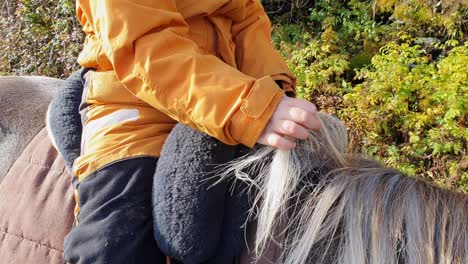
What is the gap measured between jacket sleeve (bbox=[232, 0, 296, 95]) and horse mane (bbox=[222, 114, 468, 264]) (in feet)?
1.18

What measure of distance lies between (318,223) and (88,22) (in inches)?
35.8

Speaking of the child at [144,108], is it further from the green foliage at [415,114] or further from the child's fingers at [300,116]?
the green foliage at [415,114]

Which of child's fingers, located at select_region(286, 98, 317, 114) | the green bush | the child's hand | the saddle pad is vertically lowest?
the green bush

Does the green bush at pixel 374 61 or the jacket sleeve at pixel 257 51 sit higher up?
the jacket sleeve at pixel 257 51

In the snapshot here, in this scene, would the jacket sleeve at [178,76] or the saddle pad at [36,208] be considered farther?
the saddle pad at [36,208]

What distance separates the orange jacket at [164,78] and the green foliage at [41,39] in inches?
162

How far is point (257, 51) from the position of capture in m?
1.73

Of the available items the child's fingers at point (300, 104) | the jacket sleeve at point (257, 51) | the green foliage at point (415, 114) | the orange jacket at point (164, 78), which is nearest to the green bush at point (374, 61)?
the green foliage at point (415, 114)

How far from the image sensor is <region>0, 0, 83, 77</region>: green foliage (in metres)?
5.61

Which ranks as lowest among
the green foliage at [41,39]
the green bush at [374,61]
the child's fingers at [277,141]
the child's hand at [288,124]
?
the green foliage at [41,39]

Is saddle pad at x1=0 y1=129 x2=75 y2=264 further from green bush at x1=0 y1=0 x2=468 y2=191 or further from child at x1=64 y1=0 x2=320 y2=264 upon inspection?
green bush at x1=0 y1=0 x2=468 y2=191

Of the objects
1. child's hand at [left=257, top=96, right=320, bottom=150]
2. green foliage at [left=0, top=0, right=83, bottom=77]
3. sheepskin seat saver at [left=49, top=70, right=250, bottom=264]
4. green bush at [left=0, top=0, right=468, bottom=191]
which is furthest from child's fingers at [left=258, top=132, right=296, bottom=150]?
green foliage at [left=0, top=0, right=83, bottom=77]

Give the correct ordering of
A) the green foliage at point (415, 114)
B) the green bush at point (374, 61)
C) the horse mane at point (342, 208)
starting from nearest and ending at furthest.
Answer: the horse mane at point (342, 208) < the green foliage at point (415, 114) < the green bush at point (374, 61)

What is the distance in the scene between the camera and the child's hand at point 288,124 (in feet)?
3.84
